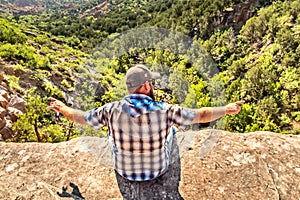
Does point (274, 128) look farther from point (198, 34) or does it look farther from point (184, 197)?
point (198, 34)

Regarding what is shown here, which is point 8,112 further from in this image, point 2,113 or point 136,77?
point 136,77

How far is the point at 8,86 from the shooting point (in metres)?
17.0

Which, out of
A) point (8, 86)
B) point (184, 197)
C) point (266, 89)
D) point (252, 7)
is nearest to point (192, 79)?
point (184, 197)

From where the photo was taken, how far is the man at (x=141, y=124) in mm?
3191

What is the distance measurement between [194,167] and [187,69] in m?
1.28

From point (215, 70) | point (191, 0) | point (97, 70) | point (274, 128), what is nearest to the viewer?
point (215, 70)

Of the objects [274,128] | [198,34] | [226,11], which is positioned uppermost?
[226,11]

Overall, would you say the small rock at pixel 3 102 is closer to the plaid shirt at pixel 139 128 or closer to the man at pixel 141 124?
the man at pixel 141 124

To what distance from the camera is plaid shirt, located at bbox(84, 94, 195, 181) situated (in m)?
3.18

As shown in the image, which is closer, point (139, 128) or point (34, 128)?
point (139, 128)

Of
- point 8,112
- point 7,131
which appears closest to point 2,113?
point 7,131

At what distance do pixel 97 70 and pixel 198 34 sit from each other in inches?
2559

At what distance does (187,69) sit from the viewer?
13.2 feet

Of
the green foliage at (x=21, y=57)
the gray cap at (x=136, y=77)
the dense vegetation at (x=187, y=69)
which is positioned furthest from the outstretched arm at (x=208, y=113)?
the green foliage at (x=21, y=57)
